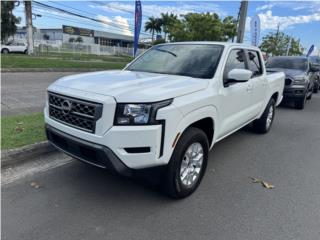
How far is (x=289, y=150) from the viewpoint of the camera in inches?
221

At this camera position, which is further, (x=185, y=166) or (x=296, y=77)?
(x=296, y=77)

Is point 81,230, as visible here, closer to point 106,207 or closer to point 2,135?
point 106,207

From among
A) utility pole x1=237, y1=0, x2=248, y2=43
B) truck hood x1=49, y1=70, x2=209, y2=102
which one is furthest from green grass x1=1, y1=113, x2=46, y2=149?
utility pole x1=237, y1=0, x2=248, y2=43

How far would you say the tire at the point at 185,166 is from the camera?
3176mm

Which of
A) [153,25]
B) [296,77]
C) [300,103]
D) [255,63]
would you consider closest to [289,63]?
[296,77]

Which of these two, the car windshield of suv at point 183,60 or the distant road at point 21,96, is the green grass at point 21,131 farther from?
the car windshield of suv at point 183,60

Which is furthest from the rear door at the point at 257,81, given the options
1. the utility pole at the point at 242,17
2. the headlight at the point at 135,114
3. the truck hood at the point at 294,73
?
the utility pole at the point at 242,17

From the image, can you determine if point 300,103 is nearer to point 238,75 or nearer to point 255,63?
point 255,63

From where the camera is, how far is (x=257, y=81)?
531 centimetres

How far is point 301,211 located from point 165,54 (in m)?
2.87

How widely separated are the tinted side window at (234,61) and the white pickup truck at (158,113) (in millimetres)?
21

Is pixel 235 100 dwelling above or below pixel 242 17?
below

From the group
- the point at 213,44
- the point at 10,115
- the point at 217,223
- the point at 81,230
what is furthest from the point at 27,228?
the point at 10,115

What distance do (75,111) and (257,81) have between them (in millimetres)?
3472
